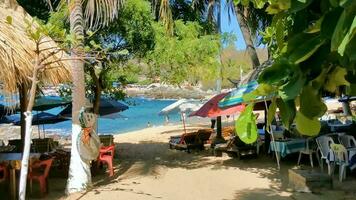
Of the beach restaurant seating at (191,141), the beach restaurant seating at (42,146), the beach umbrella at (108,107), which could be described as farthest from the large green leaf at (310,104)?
the beach restaurant seating at (191,141)

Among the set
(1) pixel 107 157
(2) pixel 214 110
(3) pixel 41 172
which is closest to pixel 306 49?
(3) pixel 41 172

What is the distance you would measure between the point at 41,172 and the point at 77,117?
1101 millimetres

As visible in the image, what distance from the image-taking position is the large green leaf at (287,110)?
1125 millimetres

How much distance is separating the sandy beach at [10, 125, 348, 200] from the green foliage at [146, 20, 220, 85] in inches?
81.5

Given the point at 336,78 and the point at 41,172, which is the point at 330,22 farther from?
the point at 41,172

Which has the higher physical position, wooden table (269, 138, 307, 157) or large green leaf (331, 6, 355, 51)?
large green leaf (331, 6, 355, 51)

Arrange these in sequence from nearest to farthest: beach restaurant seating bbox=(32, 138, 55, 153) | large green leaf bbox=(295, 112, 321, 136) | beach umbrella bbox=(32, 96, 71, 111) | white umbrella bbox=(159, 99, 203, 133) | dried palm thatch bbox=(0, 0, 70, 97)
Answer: large green leaf bbox=(295, 112, 321, 136)
dried palm thatch bbox=(0, 0, 70, 97)
beach restaurant seating bbox=(32, 138, 55, 153)
beach umbrella bbox=(32, 96, 71, 111)
white umbrella bbox=(159, 99, 203, 133)

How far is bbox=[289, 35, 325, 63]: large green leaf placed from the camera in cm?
103

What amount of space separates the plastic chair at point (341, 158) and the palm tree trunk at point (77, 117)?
4190 millimetres

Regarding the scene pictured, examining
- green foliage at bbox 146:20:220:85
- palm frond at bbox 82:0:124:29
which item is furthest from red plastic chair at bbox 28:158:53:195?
green foliage at bbox 146:20:220:85

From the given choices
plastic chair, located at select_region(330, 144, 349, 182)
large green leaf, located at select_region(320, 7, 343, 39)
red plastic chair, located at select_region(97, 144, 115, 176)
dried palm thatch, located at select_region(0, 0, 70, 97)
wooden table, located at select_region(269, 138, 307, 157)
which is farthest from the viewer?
wooden table, located at select_region(269, 138, 307, 157)

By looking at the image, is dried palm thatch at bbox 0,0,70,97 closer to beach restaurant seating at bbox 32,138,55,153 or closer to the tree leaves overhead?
beach restaurant seating at bbox 32,138,55,153

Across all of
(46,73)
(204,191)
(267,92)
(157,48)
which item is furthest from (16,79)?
(267,92)

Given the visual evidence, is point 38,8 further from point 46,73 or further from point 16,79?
point 16,79
